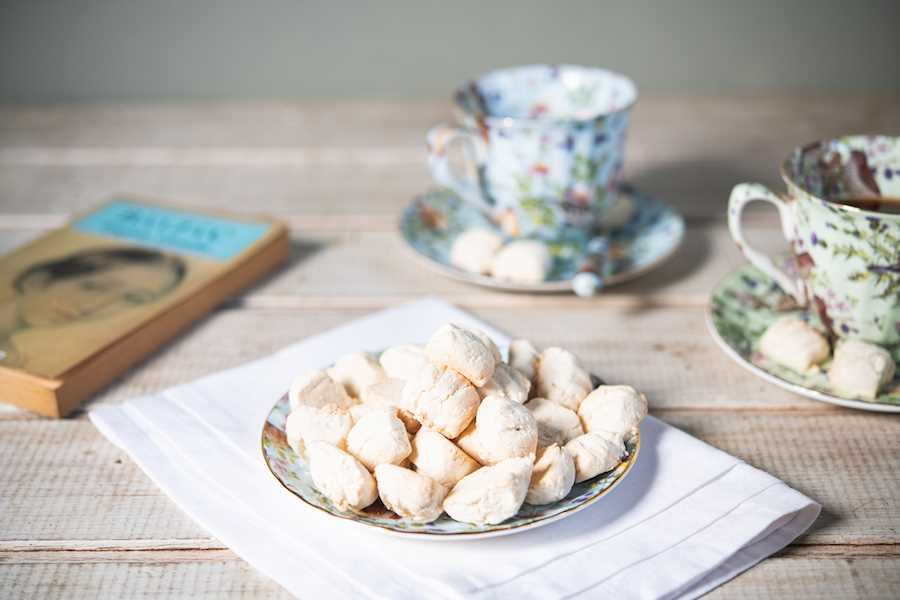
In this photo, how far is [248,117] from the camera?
4.71 ft

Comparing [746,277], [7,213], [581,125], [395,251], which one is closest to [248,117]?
[7,213]

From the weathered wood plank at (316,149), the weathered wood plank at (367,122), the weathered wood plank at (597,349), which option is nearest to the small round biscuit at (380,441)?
the weathered wood plank at (597,349)

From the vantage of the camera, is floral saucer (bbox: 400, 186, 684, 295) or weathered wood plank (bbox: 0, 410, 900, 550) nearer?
weathered wood plank (bbox: 0, 410, 900, 550)

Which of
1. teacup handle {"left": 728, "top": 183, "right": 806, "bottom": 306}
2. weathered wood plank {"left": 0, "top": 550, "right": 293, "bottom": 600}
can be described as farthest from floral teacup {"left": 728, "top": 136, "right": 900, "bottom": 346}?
weathered wood plank {"left": 0, "top": 550, "right": 293, "bottom": 600}

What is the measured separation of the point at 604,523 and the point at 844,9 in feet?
4.34

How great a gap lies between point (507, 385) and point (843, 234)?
0.30m

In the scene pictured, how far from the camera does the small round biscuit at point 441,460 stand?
56 centimetres

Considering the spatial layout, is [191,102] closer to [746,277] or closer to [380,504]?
[746,277]

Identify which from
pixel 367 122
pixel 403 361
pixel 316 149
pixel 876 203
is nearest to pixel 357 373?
pixel 403 361

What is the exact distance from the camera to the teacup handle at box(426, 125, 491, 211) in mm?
944

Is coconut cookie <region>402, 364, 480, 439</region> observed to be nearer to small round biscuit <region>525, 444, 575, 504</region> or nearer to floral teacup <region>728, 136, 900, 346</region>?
small round biscuit <region>525, 444, 575, 504</region>

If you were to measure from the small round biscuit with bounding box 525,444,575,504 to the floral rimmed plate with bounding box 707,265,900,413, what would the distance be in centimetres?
24

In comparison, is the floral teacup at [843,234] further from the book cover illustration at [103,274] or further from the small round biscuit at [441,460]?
the book cover illustration at [103,274]

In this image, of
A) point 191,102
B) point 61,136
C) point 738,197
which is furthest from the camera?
point 191,102
